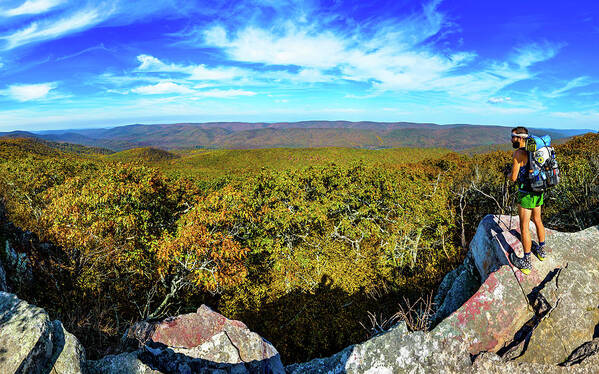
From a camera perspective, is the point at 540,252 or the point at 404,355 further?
the point at 540,252

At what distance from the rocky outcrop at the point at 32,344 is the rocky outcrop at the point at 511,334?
4616 mm

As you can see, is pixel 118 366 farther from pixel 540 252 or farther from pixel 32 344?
pixel 540 252

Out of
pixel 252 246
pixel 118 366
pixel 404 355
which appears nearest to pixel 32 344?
pixel 118 366

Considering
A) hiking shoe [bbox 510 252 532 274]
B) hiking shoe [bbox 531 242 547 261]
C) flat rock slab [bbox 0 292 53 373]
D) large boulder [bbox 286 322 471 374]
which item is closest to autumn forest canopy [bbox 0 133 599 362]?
flat rock slab [bbox 0 292 53 373]

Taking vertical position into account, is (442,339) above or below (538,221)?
below

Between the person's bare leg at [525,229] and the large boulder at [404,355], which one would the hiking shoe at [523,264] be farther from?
the large boulder at [404,355]

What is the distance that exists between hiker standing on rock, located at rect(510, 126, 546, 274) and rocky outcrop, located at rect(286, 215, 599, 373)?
0.94ft

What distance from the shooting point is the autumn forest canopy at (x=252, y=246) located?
11117 mm

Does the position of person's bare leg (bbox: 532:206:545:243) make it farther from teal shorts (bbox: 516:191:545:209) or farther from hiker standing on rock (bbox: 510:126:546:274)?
teal shorts (bbox: 516:191:545:209)

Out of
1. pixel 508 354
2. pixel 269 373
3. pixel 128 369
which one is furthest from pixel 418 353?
pixel 128 369

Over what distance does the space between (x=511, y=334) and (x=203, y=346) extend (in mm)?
7003

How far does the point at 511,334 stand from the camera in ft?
18.1

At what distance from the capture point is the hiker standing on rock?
21.0 ft

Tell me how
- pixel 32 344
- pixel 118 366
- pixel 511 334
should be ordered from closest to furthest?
pixel 32 344 < pixel 118 366 < pixel 511 334
